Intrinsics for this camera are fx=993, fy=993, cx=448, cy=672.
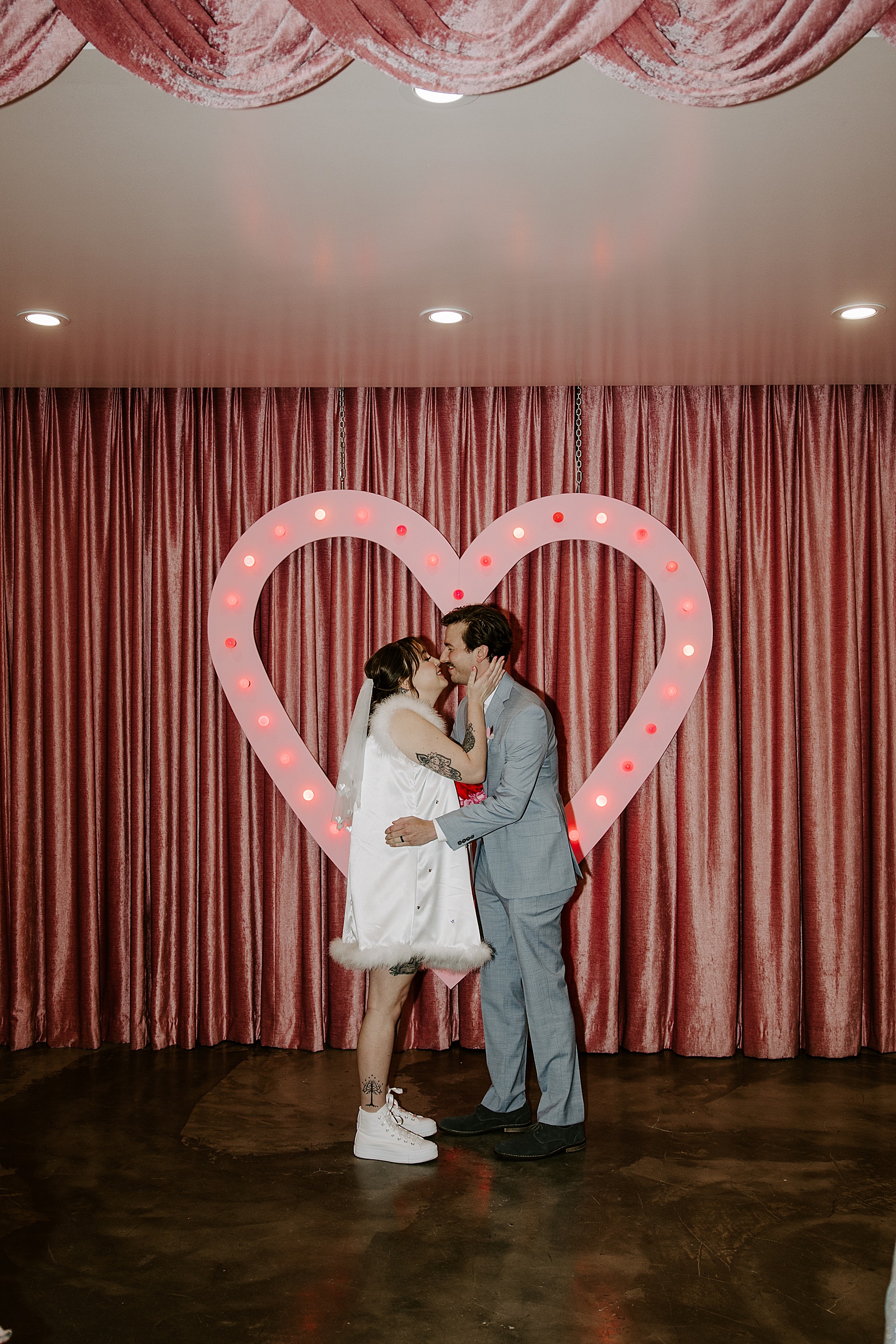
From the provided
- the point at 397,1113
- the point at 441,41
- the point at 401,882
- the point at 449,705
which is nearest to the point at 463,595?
the point at 449,705

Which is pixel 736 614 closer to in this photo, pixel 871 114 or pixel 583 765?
pixel 583 765

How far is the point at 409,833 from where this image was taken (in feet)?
9.45

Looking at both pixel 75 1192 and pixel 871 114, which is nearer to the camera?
pixel 871 114

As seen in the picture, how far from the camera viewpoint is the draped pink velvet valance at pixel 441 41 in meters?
1.63

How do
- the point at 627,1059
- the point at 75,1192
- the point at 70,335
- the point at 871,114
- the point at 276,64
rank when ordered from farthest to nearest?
1. the point at 627,1059
2. the point at 70,335
3. the point at 75,1192
4. the point at 871,114
5. the point at 276,64

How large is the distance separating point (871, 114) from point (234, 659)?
2.69 metres

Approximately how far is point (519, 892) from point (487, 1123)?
767mm

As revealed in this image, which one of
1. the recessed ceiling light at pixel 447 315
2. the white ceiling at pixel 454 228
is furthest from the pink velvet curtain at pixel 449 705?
the recessed ceiling light at pixel 447 315

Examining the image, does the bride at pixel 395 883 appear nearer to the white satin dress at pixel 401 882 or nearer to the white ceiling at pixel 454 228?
the white satin dress at pixel 401 882

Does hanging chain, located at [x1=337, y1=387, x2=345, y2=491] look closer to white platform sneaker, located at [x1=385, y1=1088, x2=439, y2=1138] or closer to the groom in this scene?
the groom

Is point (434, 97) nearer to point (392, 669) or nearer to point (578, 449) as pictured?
point (392, 669)

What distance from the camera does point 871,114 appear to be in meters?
1.91

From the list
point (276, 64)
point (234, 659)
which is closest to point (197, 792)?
point (234, 659)

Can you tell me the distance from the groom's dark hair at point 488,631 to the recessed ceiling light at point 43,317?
153 cm
